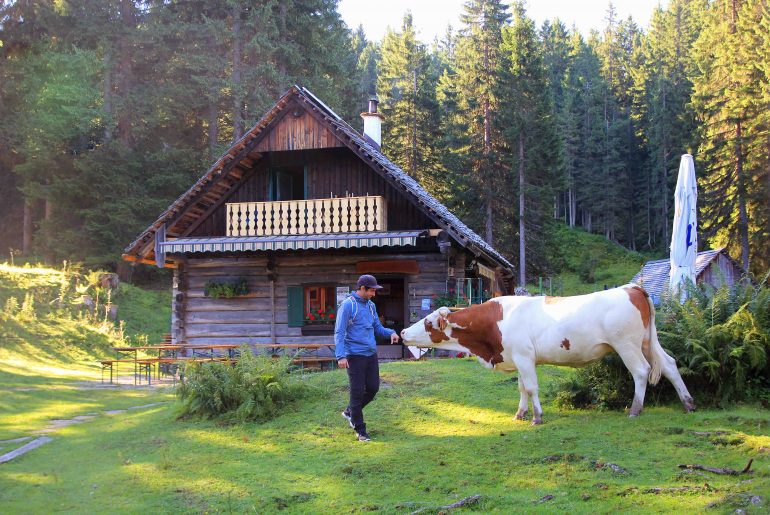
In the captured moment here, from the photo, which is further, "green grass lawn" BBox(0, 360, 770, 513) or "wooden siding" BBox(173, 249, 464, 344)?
"wooden siding" BBox(173, 249, 464, 344)

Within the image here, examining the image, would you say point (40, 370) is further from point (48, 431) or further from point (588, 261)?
point (588, 261)

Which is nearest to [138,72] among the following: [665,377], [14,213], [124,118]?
[124,118]

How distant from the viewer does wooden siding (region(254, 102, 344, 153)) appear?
20.3 meters

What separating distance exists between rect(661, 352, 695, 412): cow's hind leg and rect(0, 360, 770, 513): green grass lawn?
22 centimetres

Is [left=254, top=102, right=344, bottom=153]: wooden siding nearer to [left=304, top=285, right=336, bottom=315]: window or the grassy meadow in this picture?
[left=304, top=285, right=336, bottom=315]: window

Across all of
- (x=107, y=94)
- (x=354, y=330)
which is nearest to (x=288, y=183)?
(x=354, y=330)

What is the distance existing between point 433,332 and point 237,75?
32.5 m

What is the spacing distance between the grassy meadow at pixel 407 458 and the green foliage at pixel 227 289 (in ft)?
26.9

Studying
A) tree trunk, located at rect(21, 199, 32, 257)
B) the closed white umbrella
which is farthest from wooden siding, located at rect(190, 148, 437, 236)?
tree trunk, located at rect(21, 199, 32, 257)

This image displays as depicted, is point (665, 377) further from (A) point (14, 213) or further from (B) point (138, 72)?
(A) point (14, 213)

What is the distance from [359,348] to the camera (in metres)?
9.14

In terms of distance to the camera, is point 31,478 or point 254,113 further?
point 254,113

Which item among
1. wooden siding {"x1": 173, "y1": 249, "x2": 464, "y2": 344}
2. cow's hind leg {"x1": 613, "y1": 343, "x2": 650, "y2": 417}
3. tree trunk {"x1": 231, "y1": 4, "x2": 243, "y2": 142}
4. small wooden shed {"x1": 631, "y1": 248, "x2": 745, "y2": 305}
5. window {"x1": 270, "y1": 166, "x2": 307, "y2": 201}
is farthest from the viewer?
tree trunk {"x1": 231, "y1": 4, "x2": 243, "y2": 142}

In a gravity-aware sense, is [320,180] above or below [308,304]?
above
